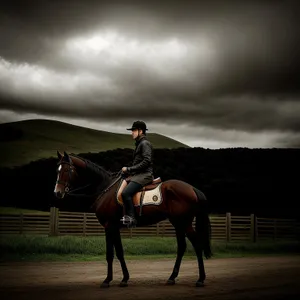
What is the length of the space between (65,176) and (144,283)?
9.16ft

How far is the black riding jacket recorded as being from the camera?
884cm

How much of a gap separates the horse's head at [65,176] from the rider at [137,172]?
3.48 ft

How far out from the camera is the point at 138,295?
24.5 ft

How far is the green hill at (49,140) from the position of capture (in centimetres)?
4991

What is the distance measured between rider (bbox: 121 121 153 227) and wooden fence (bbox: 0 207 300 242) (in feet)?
46.8

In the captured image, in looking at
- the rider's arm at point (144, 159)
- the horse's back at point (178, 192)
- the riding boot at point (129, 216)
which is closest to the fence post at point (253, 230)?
the horse's back at point (178, 192)

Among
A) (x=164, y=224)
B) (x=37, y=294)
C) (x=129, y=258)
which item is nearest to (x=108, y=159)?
(x=164, y=224)

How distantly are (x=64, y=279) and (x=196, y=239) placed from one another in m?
3.17

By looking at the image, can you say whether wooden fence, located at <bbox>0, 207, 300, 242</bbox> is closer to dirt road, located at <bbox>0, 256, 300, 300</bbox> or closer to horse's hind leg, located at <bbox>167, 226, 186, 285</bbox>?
dirt road, located at <bbox>0, 256, 300, 300</bbox>

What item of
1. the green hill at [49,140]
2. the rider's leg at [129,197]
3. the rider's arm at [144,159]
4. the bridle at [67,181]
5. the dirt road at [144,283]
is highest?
the green hill at [49,140]

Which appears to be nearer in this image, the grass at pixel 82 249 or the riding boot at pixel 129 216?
the riding boot at pixel 129 216

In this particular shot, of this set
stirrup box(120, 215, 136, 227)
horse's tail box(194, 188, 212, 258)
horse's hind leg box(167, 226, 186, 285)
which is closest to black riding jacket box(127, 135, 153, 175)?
stirrup box(120, 215, 136, 227)

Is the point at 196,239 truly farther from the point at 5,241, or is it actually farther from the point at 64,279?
the point at 5,241

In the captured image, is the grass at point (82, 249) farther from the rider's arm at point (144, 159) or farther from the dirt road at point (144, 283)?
the rider's arm at point (144, 159)
